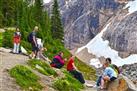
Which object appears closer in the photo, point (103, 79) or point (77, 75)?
point (103, 79)

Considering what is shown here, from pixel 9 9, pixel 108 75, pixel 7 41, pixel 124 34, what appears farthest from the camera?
pixel 124 34

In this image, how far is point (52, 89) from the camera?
21.8 metres

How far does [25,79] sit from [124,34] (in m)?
162

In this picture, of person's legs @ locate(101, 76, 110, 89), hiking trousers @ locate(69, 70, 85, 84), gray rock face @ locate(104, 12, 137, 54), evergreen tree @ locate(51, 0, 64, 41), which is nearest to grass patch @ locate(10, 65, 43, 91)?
person's legs @ locate(101, 76, 110, 89)

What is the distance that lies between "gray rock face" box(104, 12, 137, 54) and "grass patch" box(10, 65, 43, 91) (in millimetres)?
153694

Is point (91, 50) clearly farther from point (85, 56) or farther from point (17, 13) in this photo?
point (17, 13)

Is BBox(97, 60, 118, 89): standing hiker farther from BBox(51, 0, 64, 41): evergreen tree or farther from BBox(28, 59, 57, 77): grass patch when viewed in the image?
BBox(51, 0, 64, 41): evergreen tree

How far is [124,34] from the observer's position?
18125 cm

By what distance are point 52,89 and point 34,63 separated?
470 centimetres

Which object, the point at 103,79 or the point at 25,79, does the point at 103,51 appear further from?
the point at 25,79

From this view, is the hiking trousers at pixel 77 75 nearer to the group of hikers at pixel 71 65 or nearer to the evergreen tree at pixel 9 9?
the group of hikers at pixel 71 65

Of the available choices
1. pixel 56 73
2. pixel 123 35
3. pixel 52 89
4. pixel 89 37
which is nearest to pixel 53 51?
pixel 56 73

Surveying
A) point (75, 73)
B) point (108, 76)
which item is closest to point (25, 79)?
point (108, 76)

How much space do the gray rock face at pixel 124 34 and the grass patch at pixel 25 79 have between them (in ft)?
504
